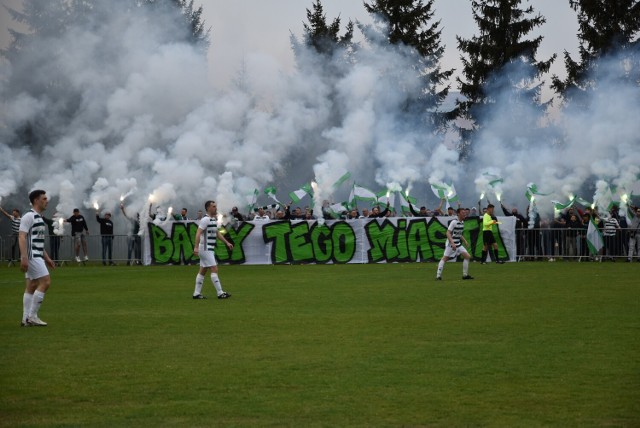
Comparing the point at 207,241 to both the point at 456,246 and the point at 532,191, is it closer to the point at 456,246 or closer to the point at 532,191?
the point at 456,246

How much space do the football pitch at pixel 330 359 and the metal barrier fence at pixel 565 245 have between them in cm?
1551

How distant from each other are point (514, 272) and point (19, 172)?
28351 millimetres

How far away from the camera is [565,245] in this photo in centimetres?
3884

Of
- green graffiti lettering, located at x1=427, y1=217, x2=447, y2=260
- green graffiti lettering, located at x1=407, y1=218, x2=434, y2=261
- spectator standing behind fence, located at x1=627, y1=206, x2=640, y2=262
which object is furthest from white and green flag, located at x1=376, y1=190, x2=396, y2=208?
spectator standing behind fence, located at x1=627, y1=206, x2=640, y2=262

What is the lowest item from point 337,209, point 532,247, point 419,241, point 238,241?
point 532,247

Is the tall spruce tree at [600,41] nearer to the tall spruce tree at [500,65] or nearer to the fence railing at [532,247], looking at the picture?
the tall spruce tree at [500,65]

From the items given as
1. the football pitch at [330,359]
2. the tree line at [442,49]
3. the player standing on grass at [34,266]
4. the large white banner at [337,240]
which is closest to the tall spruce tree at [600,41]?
the tree line at [442,49]

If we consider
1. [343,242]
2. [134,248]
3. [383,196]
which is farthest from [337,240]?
[134,248]

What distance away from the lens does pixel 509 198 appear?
164ft

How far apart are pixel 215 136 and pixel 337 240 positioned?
34.7ft

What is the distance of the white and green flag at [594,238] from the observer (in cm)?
3781

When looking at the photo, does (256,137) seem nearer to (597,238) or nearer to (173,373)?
(597,238)

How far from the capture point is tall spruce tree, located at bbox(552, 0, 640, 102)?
170 ft

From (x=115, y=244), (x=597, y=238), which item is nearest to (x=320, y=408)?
(x=597, y=238)
